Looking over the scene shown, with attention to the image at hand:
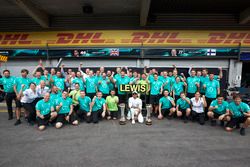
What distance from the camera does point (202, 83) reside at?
18.8 ft

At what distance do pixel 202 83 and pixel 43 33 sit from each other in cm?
993

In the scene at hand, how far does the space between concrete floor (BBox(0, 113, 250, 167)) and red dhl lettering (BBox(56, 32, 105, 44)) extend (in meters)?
6.36

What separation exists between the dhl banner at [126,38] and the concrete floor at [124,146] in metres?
6.19

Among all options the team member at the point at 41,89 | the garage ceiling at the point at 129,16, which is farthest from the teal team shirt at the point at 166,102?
the garage ceiling at the point at 129,16

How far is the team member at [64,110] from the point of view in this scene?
4.71 m

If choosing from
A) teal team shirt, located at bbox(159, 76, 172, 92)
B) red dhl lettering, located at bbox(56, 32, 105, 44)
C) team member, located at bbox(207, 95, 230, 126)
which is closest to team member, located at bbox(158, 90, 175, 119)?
teal team shirt, located at bbox(159, 76, 172, 92)

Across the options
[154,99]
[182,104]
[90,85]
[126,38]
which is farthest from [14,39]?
[182,104]

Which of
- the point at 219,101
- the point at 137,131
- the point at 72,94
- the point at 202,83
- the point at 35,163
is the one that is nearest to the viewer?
the point at 35,163

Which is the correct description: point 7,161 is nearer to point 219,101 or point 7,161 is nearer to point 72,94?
point 72,94

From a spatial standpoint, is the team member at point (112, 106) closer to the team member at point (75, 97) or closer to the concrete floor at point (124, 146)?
the concrete floor at point (124, 146)

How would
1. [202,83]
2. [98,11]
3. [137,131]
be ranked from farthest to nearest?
[98,11]
[202,83]
[137,131]

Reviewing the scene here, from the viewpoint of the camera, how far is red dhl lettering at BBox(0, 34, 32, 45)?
31.6ft

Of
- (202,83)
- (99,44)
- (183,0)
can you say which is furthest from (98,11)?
(202,83)

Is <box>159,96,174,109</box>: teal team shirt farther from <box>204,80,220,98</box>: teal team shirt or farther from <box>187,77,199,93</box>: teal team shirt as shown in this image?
<box>204,80,220,98</box>: teal team shirt
